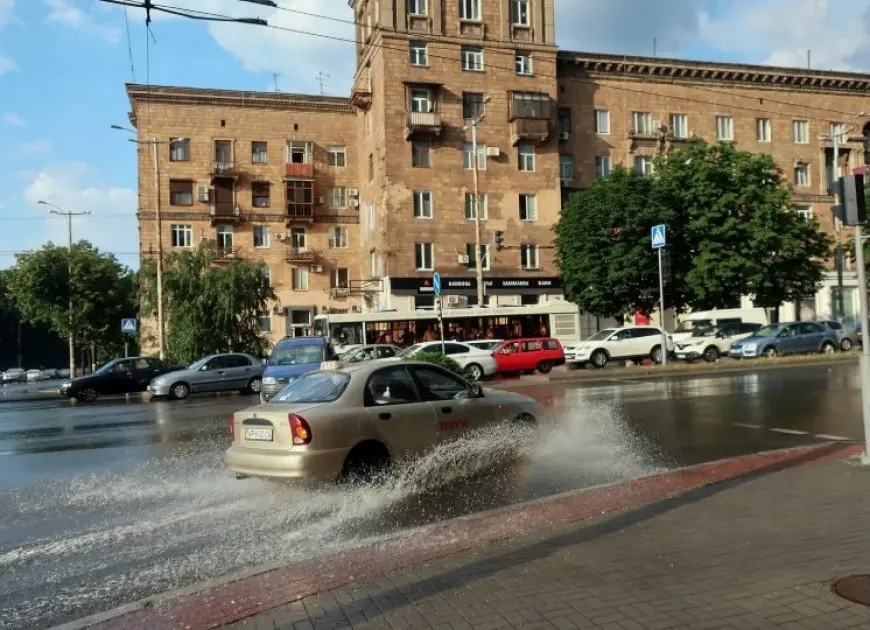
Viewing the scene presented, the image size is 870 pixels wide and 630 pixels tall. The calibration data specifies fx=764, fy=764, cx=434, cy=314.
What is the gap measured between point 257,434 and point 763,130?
5472cm

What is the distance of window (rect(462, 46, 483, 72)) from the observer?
46.2 meters

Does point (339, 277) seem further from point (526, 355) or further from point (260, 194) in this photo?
point (526, 355)

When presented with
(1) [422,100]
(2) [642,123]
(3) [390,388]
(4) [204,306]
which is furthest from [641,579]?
(2) [642,123]

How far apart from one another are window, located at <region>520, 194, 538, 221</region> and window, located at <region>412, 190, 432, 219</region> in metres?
6.02

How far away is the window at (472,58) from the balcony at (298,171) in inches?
512

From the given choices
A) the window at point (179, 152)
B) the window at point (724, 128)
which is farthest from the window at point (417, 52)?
the window at point (724, 128)

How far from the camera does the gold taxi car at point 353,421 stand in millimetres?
7809

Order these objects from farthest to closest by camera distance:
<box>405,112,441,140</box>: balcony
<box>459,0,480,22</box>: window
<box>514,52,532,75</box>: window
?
<box>514,52,532,75</box>: window → <box>459,0,480,22</box>: window → <box>405,112,441,140</box>: balcony

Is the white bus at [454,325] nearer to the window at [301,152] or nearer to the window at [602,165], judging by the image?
the window at [602,165]

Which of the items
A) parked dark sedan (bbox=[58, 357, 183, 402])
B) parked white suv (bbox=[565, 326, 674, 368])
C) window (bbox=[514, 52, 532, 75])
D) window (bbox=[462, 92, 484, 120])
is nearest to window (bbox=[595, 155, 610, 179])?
window (bbox=[514, 52, 532, 75])

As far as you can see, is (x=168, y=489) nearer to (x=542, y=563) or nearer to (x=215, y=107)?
(x=542, y=563)

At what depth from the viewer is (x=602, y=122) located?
1988 inches

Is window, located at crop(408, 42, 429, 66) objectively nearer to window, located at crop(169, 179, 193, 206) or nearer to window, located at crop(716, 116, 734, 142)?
window, located at crop(169, 179, 193, 206)

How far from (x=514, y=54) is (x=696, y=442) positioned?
3999 cm
